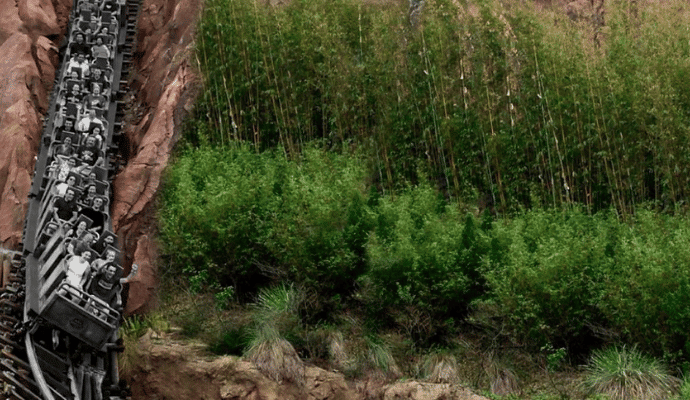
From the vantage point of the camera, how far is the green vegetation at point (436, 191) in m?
21.1

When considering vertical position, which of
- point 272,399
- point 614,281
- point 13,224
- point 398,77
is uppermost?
point 398,77

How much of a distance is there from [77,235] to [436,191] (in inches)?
320

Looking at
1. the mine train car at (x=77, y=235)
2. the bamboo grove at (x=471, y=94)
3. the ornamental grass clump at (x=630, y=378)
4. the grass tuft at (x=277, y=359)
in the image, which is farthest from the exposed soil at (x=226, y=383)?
the bamboo grove at (x=471, y=94)

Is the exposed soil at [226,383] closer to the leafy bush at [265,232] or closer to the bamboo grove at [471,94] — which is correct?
the leafy bush at [265,232]

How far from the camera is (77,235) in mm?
21422

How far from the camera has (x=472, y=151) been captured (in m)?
27.1

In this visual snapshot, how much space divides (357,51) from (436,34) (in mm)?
2084

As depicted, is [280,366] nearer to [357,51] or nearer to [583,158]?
[583,158]

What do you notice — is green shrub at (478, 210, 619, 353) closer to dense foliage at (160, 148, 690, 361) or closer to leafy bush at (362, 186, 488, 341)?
dense foliage at (160, 148, 690, 361)

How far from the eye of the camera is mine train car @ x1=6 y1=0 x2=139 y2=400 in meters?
19.6

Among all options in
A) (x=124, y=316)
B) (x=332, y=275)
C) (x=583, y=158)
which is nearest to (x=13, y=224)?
(x=124, y=316)

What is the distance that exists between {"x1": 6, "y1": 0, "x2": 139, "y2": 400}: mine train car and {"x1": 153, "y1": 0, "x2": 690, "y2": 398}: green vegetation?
180cm

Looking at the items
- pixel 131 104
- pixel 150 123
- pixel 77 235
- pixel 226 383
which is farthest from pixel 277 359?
pixel 131 104

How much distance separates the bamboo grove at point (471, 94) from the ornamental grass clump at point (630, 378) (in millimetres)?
4979
